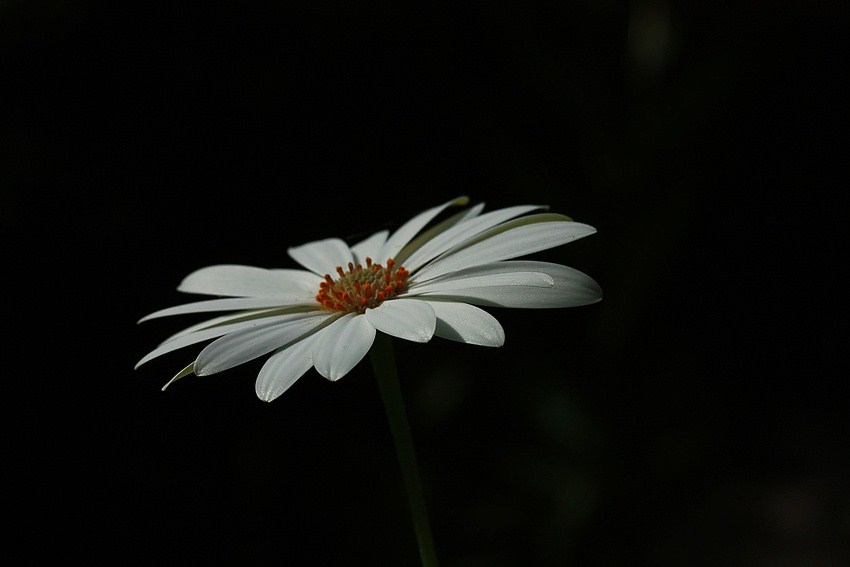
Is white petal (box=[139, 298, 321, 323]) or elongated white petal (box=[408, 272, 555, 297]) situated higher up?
white petal (box=[139, 298, 321, 323])

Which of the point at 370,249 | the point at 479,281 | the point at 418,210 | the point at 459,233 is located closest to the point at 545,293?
the point at 479,281

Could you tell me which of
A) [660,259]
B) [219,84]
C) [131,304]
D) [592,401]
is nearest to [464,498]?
[592,401]

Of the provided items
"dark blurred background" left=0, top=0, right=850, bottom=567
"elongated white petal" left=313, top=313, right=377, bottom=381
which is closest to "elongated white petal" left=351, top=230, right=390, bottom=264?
"elongated white petal" left=313, top=313, right=377, bottom=381

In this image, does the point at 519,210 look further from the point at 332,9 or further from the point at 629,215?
the point at 332,9

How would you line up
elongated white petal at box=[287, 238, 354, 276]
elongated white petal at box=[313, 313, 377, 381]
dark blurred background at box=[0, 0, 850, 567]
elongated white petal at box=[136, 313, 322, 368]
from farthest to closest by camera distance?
dark blurred background at box=[0, 0, 850, 567]
elongated white petal at box=[287, 238, 354, 276]
elongated white petal at box=[136, 313, 322, 368]
elongated white petal at box=[313, 313, 377, 381]

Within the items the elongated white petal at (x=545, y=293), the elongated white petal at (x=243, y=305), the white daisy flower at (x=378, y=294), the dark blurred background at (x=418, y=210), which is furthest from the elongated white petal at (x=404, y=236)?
the dark blurred background at (x=418, y=210)

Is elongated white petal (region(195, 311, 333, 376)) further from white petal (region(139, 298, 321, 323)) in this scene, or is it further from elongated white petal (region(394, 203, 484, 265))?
elongated white petal (region(394, 203, 484, 265))
